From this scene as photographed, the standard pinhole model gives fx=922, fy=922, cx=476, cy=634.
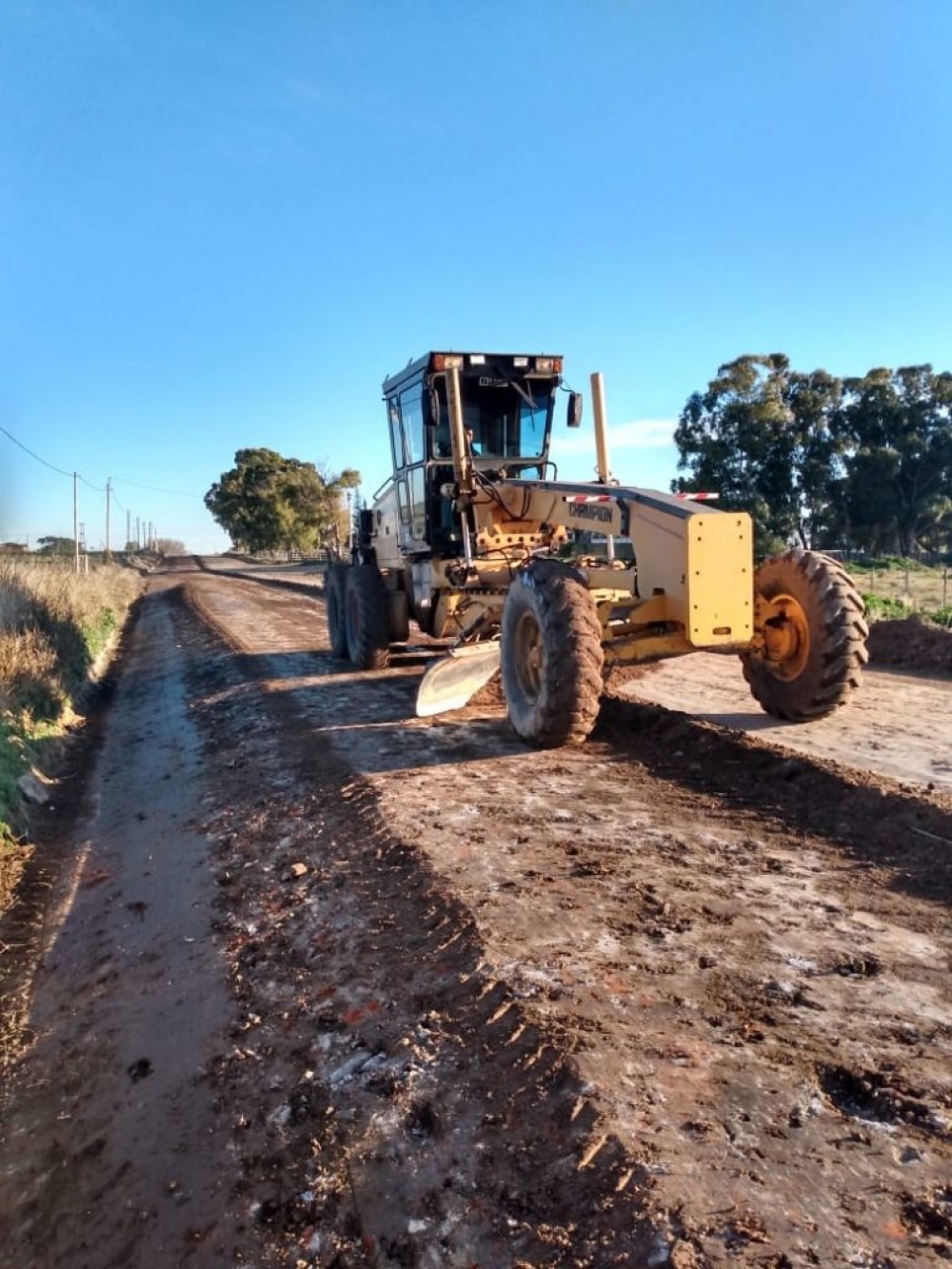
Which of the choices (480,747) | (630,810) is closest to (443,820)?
(630,810)

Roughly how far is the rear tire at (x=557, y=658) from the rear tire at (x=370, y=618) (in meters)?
4.42

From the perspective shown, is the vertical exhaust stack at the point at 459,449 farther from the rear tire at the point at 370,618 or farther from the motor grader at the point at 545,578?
the rear tire at the point at 370,618

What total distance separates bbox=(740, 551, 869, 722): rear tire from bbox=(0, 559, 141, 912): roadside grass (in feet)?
18.4

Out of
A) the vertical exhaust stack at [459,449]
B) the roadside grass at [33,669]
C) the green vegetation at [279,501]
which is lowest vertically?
the roadside grass at [33,669]

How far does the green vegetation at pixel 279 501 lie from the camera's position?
65312mm

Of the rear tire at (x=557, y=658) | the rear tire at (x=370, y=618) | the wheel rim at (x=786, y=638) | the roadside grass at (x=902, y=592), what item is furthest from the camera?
the roadside grass at (x=902, y=592)

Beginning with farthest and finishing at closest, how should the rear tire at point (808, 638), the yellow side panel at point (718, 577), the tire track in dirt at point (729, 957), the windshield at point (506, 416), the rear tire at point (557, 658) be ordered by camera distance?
the windshield at point (506, 416), the rear tire at point (808, 638), the rear tire at point (557, 658), the yellow side panel at point (718, 577), the tire track in dirt at point (729, 957)

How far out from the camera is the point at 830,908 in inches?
162

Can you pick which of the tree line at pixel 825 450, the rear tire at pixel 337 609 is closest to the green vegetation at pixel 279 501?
the tree line at pixel 825 450

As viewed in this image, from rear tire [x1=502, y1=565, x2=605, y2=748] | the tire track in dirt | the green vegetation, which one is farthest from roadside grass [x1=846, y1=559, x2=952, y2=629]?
the green vegetation

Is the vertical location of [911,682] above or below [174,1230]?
above

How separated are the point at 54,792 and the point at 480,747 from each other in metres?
3.75

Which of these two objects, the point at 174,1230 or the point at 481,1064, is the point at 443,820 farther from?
the point at 174,1230

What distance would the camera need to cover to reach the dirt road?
2.46m
